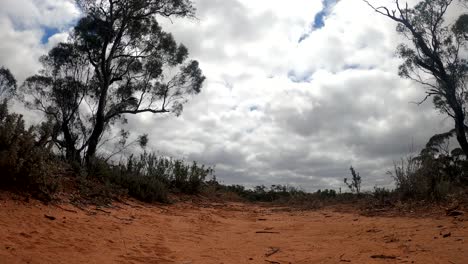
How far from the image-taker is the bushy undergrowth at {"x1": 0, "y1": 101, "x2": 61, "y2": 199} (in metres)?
6.41

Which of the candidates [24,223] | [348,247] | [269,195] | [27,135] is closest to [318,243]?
[348,247]

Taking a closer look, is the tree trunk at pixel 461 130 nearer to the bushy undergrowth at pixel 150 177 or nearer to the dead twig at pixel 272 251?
the bushy undergrowth at pixel 150 177

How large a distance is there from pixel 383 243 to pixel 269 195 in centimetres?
1417

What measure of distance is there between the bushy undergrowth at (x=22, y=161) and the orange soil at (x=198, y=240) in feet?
1.67

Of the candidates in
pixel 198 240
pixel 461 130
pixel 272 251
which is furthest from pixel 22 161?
pixel 461 130

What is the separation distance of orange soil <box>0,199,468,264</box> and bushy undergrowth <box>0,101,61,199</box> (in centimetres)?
51

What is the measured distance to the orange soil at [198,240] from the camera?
15.1 feet

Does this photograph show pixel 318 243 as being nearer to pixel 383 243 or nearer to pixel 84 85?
pixel 383 243

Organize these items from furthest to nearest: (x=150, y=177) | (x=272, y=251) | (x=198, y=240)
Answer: (x=150, y=177) → (x=198, y=240) → (x=272, y=251)

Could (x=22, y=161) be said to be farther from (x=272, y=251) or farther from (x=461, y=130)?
(x=461, y=130)

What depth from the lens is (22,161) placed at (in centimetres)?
646

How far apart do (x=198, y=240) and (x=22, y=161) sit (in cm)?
295

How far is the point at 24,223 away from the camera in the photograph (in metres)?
5.27

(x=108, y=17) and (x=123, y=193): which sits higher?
(x=108, y=17)
